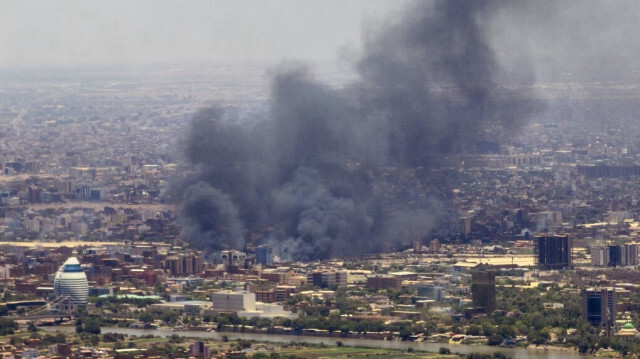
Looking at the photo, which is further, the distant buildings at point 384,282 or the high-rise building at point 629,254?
the high-rise building at point 629,254

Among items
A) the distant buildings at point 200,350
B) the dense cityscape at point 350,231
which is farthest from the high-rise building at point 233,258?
the distant buildings at point 200,350

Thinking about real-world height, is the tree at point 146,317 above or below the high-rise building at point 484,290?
below

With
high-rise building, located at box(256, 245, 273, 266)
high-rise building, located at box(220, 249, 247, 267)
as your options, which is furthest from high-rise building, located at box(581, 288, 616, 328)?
high-rise building, located at box(220, 249, 247, 267)

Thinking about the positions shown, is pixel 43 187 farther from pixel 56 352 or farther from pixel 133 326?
pixel 56 352

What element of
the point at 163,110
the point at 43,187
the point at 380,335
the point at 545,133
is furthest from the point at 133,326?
the point at 163,110

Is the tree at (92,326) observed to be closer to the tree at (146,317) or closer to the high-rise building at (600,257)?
the tree at (146,317)

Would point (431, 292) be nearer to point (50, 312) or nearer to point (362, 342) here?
point (362, 342)
